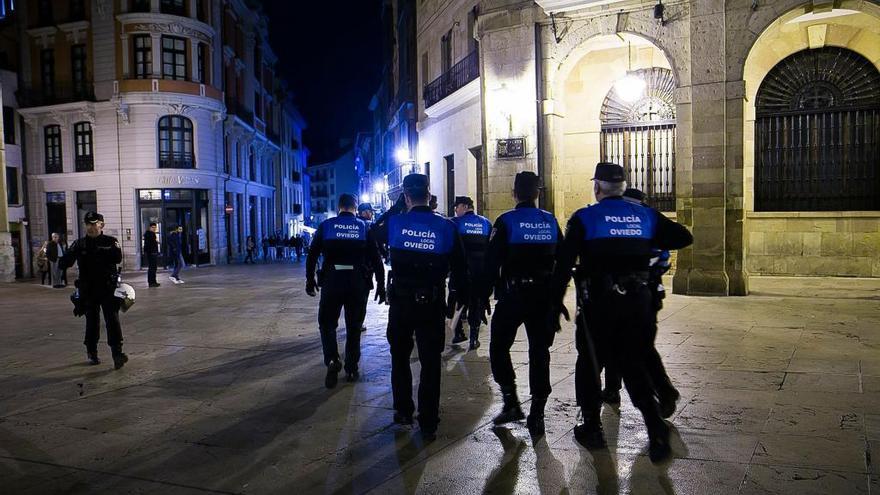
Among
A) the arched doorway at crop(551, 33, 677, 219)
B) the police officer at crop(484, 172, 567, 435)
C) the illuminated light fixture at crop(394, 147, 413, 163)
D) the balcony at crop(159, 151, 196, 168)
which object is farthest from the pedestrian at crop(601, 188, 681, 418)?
the balcony at crop(159, 151, 196, 168)

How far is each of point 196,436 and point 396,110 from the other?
2659cm

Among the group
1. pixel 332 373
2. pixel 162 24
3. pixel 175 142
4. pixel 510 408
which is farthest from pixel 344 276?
pixel 162 24

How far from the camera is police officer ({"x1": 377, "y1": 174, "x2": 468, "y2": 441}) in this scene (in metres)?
4.99

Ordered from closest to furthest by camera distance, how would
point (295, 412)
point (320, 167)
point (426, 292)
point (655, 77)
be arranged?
point (426, 292) < point (295, 412) < point (655, 77) < point (320, 167)

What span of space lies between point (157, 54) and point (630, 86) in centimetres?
2269

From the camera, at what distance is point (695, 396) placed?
5.81m

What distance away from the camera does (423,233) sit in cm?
508

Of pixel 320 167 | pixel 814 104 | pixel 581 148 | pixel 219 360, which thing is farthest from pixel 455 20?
pixel 320 167

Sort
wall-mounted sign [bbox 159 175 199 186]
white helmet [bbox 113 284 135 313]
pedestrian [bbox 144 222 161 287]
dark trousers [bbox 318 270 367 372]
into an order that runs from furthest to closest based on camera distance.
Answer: wall-mounted sign [bbox 159 175 199 186], pedestrian [bbox 144 222 161 287], white helmet [bbox 113 284 135 313], dark trousers [bbox 318 270 367 372]

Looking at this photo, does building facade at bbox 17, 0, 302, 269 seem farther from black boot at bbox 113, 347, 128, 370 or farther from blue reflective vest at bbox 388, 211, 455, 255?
blue reflective vest at bbox 388, 211, 455, 255

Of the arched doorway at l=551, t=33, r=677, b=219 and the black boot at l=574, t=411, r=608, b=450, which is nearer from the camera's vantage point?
the black boot at l=574, t=411, r=608, b=450

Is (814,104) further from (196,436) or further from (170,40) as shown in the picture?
(170,40)

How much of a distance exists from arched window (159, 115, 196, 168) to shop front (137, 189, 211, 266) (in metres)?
1.26

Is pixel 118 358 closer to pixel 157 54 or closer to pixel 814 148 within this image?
pixel 814 148
